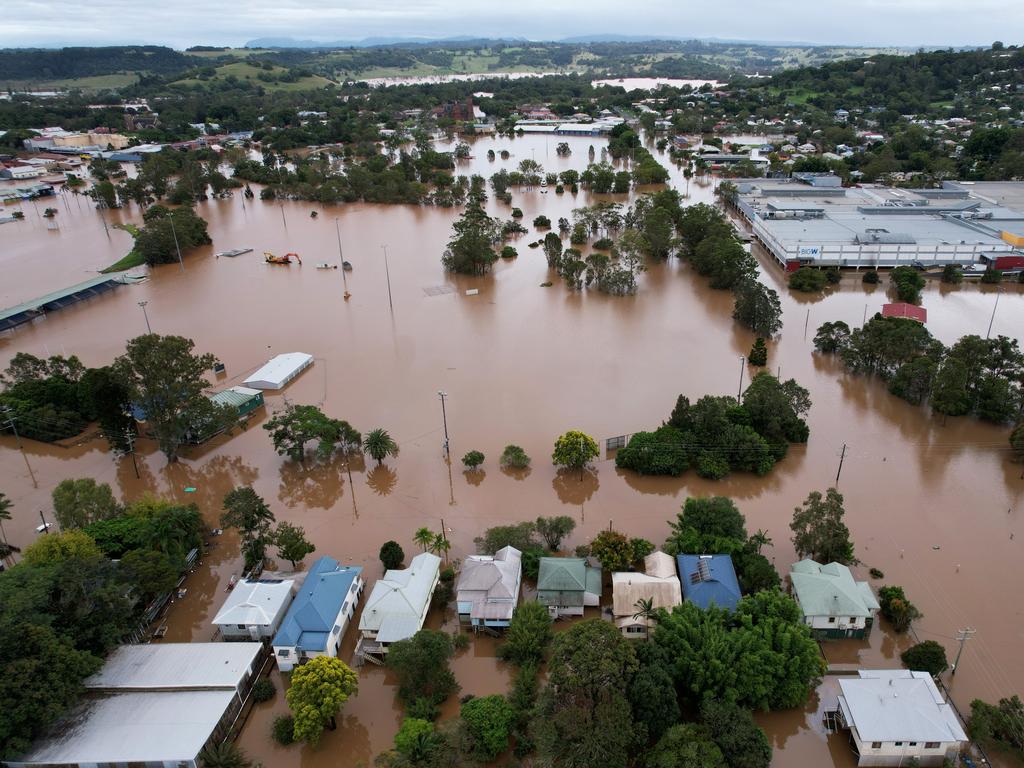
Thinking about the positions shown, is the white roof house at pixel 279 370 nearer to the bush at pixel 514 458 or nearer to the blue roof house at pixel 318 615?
the bush at pixel 514 458

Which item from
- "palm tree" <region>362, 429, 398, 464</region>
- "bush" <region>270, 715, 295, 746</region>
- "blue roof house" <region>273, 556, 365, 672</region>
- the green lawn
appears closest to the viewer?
"bush" <region>270, 715, 295, 746</region>

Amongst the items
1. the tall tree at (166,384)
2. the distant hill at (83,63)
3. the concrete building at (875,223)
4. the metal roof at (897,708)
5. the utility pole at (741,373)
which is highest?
the distant hill at (83,63)

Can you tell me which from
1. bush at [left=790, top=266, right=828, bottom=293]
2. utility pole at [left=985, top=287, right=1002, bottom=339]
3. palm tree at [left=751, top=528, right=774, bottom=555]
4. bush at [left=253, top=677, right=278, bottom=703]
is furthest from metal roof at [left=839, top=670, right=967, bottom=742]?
bush at [left=790, top=266, right=828, bottom=293]

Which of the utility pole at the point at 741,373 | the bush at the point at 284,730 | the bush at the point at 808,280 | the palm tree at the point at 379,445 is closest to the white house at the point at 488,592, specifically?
the bush at the point at 284,730

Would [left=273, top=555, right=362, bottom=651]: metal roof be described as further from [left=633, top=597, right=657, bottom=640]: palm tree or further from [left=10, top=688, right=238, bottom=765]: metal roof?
[left=633, top=597, right=657, bottom=640]: palm tree

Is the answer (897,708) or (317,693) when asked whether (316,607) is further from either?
(897,708)

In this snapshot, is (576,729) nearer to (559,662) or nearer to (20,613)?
(559,662)

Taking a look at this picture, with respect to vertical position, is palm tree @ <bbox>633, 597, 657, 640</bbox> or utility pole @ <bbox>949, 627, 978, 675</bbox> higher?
palm tree @ <bbox>633, 597, 657, 640</bbox>
